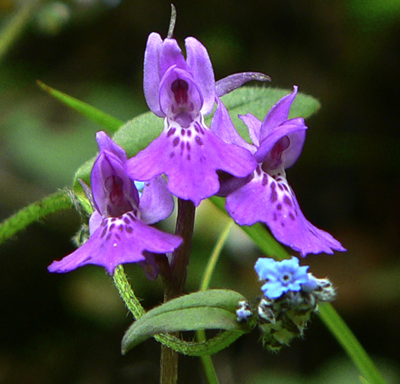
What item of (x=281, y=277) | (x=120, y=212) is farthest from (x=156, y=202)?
(x=281, y=277)

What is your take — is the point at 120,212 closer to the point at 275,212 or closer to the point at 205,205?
the point at 275,212

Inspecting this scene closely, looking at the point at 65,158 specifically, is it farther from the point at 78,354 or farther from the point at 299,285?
the point at 299,285

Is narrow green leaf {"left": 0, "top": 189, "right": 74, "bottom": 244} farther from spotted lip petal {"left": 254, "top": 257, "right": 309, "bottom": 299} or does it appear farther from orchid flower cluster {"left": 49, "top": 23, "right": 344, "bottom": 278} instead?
spotted lip petal {"left": 254, "top": 257, "right": 309, "bottom": 299}

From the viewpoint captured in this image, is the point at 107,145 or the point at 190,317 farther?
the point at 107,145

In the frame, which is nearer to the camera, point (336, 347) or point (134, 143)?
point (134, 143)

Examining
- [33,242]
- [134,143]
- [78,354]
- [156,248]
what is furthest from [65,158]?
[156,248]

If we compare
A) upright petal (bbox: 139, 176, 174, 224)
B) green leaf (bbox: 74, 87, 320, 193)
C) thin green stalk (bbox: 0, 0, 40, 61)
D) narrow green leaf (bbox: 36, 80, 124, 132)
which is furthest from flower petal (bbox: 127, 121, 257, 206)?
thin green stalk (bbox: 0, 0, 40, 61)

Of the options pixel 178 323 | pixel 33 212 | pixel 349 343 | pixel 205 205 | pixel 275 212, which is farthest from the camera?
pixel 205 205

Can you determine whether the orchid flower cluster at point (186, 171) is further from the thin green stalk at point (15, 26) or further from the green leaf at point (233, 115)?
the thin green stalk at point (15, 26)
